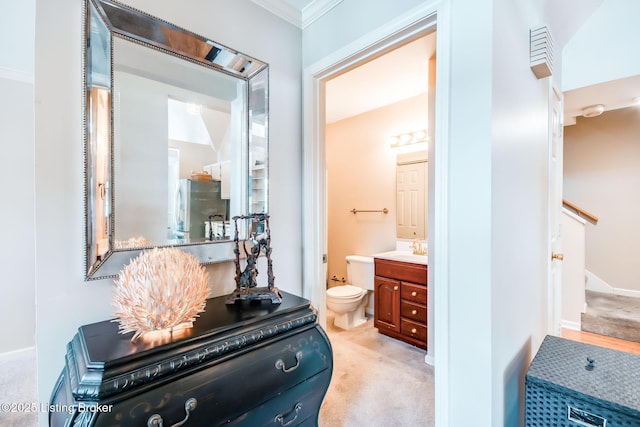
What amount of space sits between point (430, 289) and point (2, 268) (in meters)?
3.64

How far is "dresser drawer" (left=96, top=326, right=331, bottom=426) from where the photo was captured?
77 cm

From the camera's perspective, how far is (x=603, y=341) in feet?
8.52

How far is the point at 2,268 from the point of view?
7.63ft

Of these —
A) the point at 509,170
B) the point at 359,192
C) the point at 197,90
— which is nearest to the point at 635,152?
the point at 359,192

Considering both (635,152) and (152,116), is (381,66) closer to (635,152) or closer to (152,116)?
(152,116)

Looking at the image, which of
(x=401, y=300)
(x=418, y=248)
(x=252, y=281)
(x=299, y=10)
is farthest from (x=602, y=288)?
(x=299, y=10)

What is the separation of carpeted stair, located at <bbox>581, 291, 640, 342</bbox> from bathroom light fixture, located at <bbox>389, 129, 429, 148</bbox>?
8.62 feet

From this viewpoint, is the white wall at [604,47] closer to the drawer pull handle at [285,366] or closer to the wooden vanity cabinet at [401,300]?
the wooden vanity cabinet at [401,300]

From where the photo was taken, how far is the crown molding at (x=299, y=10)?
1623 millimetres

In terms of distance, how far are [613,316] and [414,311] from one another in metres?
2.56

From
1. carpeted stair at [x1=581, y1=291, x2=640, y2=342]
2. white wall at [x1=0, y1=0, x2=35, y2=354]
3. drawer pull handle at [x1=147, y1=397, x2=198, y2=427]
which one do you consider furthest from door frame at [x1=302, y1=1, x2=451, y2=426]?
white wall at [x1=0, y1=0, x2=35, y2=354]

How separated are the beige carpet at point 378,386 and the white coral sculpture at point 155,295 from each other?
123 centimetres

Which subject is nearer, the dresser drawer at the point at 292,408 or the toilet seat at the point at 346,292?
the dresser drawer at the point at 292,408

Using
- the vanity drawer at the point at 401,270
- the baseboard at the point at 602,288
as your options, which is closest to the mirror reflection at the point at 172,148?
the vanity drawer at the point at 401,270
